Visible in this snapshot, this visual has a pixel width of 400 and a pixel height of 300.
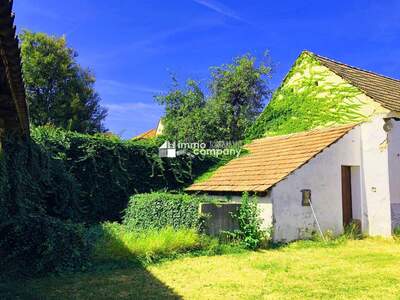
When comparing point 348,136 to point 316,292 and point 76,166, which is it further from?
point 76,166

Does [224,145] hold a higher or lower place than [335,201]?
higher

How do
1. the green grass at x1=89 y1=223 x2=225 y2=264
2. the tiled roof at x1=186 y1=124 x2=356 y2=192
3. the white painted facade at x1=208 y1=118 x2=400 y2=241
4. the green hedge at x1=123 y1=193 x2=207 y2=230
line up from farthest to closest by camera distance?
1. the tiled roof at x1=186 y1=124 x2=356 y2=192
2. the white painted facade at x1=208 y1=118 x2=400 y2=241
3. the green hedge at x1=123 y1=193 x2=207 y2=230
4. the green grass at x1=89 y1=223 x2=225 y2=264

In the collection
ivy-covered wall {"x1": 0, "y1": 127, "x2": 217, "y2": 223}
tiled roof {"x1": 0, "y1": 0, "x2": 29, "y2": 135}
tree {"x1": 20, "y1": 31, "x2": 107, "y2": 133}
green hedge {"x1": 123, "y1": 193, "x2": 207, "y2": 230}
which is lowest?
green hedge {"x1": 123, "y1": 193, "x2": 207, "y2": 230}

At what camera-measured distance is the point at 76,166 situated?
53.4 feet

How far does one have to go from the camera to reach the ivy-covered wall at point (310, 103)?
16203 mm

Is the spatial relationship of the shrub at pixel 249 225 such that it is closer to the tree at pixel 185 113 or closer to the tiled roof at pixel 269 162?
the tiled roof at pixel 269 162

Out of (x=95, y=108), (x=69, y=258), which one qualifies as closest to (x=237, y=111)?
(x=95, y=108)

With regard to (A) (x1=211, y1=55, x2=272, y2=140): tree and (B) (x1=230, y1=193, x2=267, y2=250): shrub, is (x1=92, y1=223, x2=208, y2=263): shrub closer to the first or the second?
(B) (x1=230, y1=193, x2=267, y2=250): shrub

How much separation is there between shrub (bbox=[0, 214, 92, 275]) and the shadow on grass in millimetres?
369

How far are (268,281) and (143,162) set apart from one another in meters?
10.2

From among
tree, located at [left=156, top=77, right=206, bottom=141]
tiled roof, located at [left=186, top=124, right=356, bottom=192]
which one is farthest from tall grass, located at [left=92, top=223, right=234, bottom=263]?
tree, located at [left=156, top=77, right=206, bottom=141]

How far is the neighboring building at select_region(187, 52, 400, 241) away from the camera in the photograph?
13477mm

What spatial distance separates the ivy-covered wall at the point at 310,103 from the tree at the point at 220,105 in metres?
6.79

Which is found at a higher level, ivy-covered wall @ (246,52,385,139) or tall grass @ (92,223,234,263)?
ivy-covered wall @ (246,52,385,139)
